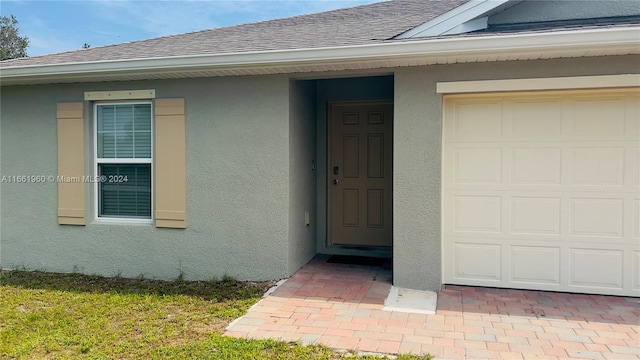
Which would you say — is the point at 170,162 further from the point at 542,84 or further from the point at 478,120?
the point at 542,84

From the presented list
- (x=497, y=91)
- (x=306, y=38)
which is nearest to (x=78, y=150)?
(x=306, y=38)

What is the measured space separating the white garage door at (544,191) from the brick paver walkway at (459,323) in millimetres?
248

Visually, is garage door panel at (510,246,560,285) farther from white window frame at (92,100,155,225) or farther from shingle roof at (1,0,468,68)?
white window frame at (92,100,155,225)

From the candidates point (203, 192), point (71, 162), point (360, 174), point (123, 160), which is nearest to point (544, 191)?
point (360, 174)

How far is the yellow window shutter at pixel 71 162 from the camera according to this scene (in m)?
5.41

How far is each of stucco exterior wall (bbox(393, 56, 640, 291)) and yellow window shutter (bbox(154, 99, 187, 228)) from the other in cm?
253

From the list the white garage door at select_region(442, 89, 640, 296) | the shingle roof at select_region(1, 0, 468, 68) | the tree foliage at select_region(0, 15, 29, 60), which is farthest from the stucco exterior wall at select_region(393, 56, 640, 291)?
the tree foliage at select_region(0, 15, 29, 60)

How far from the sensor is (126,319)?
3934 mm

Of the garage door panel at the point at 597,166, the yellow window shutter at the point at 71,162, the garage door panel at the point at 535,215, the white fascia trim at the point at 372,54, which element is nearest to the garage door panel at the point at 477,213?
the garage door panel at the point at 535,215

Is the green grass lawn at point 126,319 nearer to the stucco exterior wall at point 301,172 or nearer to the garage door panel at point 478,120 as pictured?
the stucco exterior wall at point 301,172

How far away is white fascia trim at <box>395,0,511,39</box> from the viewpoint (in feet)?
15.1

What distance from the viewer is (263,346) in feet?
10.7

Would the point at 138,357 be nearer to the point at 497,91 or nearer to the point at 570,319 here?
the point at 570,319

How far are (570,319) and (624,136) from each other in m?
1.94
